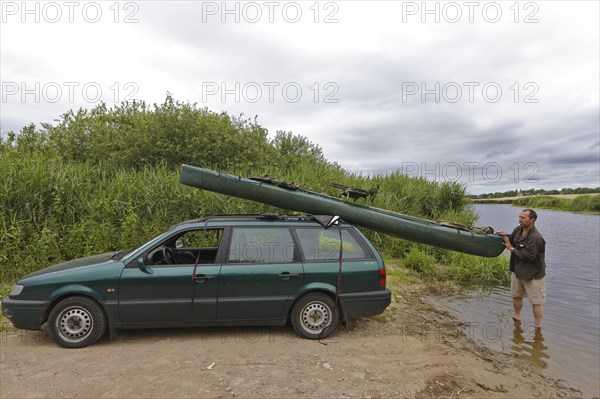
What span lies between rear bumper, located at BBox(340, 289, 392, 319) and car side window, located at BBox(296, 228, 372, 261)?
0.52m

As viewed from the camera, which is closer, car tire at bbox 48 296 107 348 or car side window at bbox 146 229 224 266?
car tire at bbox 48 296 107 348

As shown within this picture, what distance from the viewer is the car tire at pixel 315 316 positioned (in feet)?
15.9

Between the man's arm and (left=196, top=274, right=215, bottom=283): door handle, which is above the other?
the man's arm

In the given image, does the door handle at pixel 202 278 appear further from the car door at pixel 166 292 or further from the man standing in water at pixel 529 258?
the man standing in water at pixel 529 258

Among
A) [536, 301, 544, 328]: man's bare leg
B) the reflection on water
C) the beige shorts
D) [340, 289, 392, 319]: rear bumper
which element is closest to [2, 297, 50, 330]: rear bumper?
[340, 289, 392, 319]: rear bumper

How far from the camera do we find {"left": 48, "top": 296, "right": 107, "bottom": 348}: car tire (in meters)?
4.38

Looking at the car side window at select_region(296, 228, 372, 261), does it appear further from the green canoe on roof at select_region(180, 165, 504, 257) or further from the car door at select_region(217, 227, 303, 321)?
the green canoe on roof at select_region(180, 165, 504, 257)

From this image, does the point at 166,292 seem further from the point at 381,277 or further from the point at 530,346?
the point at 530,346

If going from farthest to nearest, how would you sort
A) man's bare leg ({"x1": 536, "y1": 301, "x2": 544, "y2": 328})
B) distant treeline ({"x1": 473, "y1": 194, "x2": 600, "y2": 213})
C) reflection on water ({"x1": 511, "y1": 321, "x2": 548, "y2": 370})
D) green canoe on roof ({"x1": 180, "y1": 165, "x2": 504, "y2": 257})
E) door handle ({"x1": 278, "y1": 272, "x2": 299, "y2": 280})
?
distant treeline ({"x1": 473, "y1": 194, "x2": 600, "y2": 213})
man's bare leg ({"x1": 536, "y1": 301, "x2": 544, "y2": 328})
green canoe on roof ({"x1": 180, "y1": 165, "x2": 504, "y2": 257})
reflection on water ({"x1": 511, "y1": 321, "x2": 548, "y2": 370})
door handle ({"x1": 278, "y1": 272, "x2": 299, "y2": 280})

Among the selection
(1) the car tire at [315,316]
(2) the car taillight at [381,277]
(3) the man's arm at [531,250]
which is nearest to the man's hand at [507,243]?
(3) the man's arm at [531,250]

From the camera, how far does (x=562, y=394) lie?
13.7ft

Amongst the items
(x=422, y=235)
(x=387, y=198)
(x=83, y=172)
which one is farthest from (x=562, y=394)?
(x=83, y=172)

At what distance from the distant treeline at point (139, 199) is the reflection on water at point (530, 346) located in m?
3.78

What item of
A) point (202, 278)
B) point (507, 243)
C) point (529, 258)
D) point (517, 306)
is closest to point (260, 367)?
point (202, 278)
